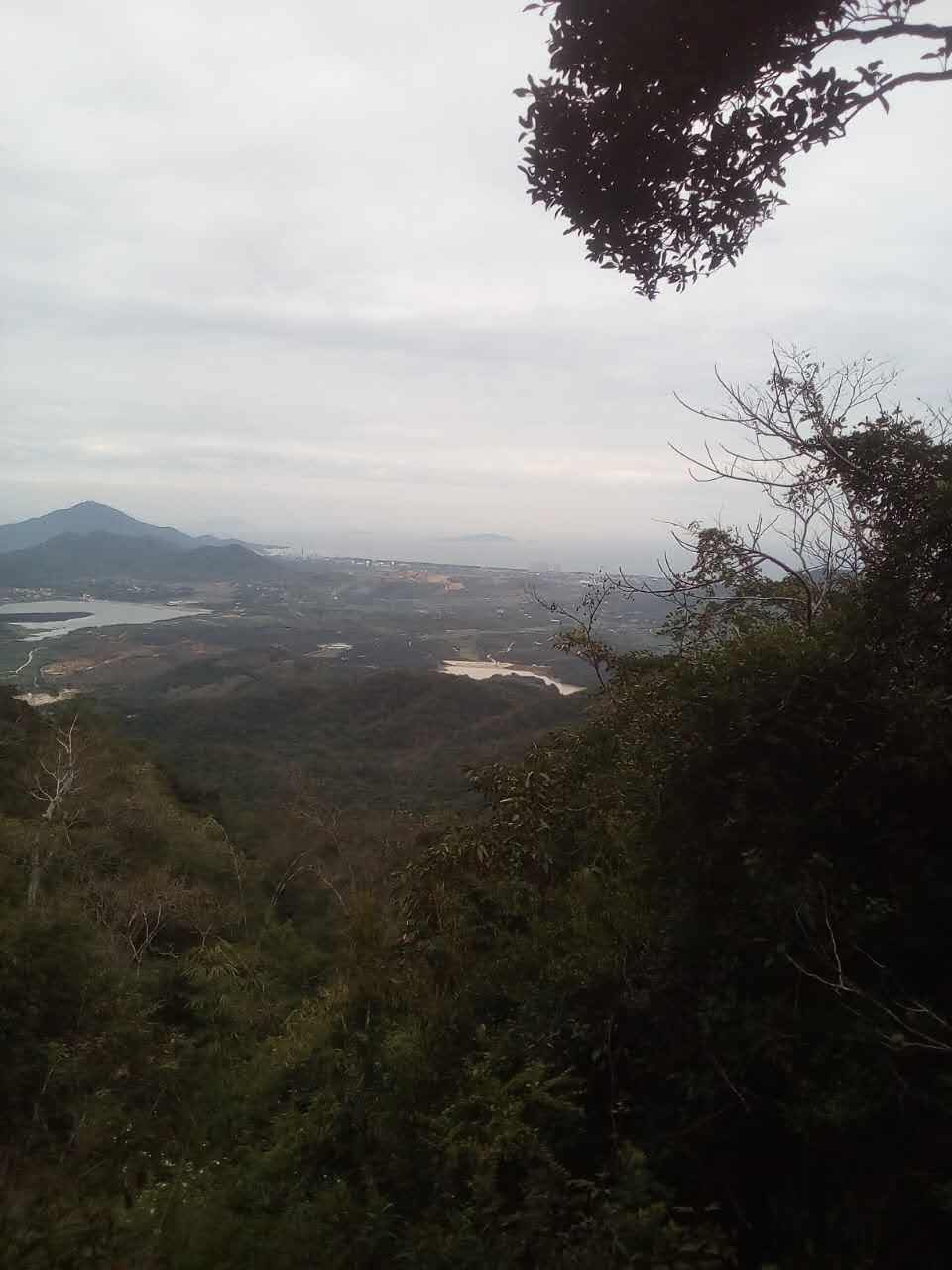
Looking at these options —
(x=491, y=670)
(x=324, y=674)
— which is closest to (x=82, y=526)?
(x=324, y=674)

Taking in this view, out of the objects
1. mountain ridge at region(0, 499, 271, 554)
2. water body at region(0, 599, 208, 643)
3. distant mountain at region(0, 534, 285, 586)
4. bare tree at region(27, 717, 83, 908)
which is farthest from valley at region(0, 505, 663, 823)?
mountain ridge at region(0, 499, 271, 554)

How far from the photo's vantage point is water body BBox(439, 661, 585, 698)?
2856 cm

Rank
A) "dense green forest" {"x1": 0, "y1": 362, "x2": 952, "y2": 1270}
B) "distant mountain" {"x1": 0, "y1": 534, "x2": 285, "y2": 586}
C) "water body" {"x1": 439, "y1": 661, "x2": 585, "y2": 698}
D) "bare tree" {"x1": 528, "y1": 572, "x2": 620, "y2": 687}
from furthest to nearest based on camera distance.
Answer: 1. "distant mountain" {"x1": 0, "y1": 534, "x2": 285, "y2": 586}
2. "water body" {"x1": 439, "y1": 661, "x2": 585, "y2": 698}
3. "bare tree" {"x1": 528, "y1": 572, "x2": 620, "y2": 687}
4. "dense green forest" {"x1": 0, "y1": 362, "x2": 952, "y2": 1270}

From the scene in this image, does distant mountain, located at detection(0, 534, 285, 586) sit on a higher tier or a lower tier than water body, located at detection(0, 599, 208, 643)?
higher

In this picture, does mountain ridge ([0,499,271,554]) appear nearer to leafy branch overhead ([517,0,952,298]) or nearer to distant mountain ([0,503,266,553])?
distant mountain ([0,503,266,553])

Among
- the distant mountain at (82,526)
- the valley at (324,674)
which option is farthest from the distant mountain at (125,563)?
the distant mountain at (82,526)

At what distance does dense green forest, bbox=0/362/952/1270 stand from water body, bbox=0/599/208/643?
46.3m

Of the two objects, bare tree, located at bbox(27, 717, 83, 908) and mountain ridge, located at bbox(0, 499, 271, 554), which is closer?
bare tree, located at bbox(27, 717, 83, 908)

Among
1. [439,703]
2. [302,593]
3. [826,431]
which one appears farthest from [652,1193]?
[302,593]

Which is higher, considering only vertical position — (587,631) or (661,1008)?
(587,631)

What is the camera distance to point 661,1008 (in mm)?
2980

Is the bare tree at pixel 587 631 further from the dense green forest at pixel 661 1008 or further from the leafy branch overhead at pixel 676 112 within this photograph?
the leafy branch overhead at pixel 676 112

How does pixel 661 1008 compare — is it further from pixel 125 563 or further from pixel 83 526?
pixel 83 526

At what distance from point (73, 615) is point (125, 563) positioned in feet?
89.1
